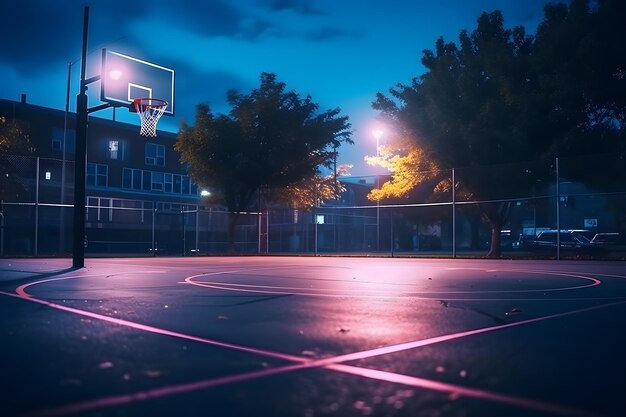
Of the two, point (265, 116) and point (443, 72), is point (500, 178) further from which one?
point (265, 116)

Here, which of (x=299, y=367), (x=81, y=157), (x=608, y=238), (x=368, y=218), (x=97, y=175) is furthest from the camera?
(x=97, y=175)

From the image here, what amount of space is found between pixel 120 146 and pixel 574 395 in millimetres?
44175

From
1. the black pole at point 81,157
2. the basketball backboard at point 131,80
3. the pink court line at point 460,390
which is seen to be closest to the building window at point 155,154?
the basketball backboard at point 131,80

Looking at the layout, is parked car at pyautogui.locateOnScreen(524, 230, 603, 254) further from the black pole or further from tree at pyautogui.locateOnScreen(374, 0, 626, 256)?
the black pole

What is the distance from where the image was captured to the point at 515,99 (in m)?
24.9

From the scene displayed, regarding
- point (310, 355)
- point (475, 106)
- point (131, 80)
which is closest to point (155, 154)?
point (475, 106)

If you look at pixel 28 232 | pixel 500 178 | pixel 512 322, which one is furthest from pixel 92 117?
pixel 512 322

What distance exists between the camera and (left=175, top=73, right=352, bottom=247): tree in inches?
1232

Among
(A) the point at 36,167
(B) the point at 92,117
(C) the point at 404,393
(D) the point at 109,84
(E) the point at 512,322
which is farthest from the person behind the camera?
(B) the point at 92,117

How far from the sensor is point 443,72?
28.2 m

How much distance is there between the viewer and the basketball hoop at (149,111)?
18.6 meters

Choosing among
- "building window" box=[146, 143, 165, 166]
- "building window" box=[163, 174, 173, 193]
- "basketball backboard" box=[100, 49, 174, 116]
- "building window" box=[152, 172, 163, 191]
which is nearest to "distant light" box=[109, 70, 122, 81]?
"basketball backboard" box=[100, 49, 174, 116]

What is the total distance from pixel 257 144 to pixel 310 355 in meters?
27.7

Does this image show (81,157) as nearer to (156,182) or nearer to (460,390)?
(460,390)
